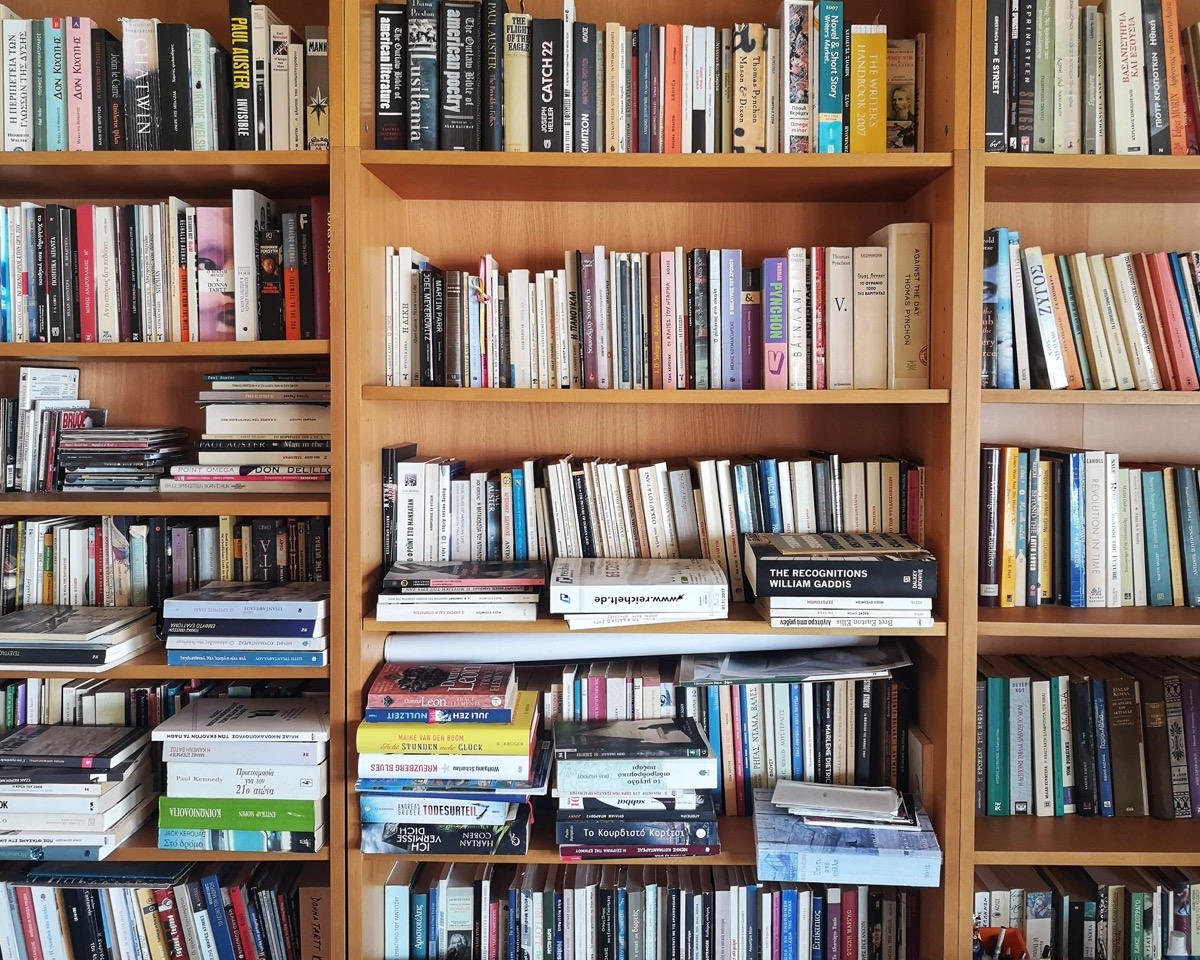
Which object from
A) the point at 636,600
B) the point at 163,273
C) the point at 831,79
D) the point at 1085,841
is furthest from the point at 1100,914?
the point at 163,273

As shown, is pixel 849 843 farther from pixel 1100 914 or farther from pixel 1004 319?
pixel 1004 319

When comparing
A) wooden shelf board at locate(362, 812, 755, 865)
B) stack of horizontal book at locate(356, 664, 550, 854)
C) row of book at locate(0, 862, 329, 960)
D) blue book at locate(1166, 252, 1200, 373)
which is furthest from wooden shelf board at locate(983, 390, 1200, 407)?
row of book at locate(0, 862, 329, 960)

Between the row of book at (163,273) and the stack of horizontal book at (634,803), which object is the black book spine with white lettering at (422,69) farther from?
the stack of horizontal book at (634,803)

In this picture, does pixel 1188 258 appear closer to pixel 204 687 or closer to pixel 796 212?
pixel 796 212

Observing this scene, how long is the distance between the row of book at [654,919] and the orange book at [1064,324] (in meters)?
0.95

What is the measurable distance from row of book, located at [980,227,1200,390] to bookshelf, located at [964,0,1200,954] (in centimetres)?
7

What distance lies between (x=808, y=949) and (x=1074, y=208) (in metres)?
1.43

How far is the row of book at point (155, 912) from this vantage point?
1497mm

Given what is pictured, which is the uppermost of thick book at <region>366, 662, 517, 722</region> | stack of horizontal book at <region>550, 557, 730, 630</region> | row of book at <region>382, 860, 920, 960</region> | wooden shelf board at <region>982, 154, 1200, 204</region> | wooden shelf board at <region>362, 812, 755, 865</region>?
wooden shelf board at <region>982, 154, 1200, 204</region>

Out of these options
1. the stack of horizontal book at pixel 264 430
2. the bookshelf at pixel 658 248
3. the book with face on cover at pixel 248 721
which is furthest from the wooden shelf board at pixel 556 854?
the stack of horizontal book at pixel 264 430

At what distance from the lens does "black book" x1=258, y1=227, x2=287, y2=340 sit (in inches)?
58.1

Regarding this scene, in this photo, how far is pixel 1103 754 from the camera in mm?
1520

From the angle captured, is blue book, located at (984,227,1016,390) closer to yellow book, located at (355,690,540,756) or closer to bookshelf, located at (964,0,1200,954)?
bookshelf, located at (964,0,1200,954)

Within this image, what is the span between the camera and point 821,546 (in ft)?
4.73
